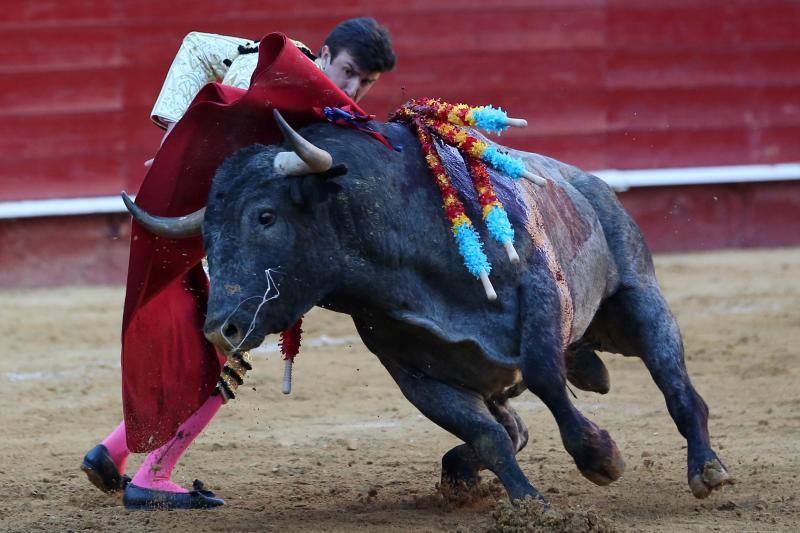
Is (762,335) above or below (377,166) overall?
below

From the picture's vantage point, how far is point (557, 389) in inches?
113

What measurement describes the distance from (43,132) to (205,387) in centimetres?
427

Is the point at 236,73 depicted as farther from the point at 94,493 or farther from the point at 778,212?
the point at 778,212

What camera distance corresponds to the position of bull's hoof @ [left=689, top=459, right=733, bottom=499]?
305 centimetres

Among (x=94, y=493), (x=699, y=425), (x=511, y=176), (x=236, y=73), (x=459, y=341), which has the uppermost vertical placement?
(x=236, y=73)

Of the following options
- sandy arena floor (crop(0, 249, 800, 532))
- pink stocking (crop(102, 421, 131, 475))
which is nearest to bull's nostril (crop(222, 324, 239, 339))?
sandy arena floor (crop(0, 249, 800, 532))

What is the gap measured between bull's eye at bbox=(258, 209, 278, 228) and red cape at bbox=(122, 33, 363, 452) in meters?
0.24

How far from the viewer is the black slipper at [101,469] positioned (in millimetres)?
3389

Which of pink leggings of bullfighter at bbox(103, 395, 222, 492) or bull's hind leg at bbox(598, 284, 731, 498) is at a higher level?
bull's hind leg at bbox(598, 284, 731, 498)

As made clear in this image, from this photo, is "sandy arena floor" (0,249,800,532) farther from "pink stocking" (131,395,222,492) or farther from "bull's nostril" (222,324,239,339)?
"bull's nostril" (222,324,239,339)

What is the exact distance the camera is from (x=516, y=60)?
7.72m

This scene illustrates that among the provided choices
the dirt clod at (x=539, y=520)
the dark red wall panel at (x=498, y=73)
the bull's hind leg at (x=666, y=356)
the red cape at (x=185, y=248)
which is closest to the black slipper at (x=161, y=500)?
the red cape at (x=185, y=248)

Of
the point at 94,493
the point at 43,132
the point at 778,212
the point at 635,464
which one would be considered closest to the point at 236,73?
the point at 94,493

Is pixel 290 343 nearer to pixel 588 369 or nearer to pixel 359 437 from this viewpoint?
pixel 588 369
